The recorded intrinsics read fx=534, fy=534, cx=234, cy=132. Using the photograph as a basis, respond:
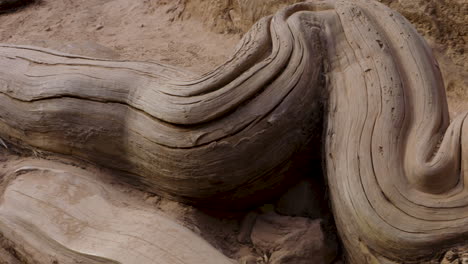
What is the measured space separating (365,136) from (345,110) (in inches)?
5.3

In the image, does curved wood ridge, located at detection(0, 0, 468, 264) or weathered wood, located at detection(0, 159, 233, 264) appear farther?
weathered wood, located at detection(0, 159, 233, 264)

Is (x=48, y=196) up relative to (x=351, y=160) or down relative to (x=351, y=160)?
down

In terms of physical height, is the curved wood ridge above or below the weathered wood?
above

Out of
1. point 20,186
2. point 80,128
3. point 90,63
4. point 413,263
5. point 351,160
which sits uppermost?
point 351,160

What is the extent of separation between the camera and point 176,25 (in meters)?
→ 3.44

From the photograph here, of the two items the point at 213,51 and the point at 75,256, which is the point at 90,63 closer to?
the point at 75,256

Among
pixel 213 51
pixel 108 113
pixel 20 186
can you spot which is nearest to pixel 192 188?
pixel 108 113

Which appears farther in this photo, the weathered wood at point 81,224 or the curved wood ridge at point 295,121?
the weathered wood at point 81,224

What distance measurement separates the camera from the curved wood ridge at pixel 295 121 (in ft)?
4.97

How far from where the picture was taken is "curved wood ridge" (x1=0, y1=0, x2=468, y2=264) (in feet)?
4.97

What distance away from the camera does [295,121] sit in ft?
5.77

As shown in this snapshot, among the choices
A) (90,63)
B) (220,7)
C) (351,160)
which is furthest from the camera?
(220,7)

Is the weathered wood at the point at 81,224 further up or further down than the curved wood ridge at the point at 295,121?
further down

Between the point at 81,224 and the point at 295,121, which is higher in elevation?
the point at 295,121
